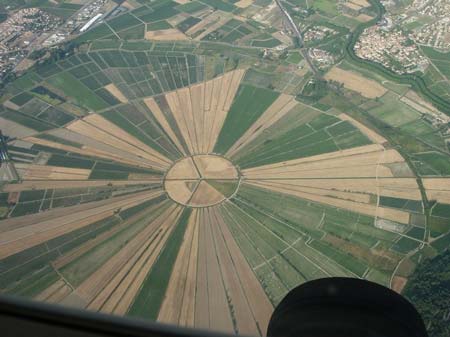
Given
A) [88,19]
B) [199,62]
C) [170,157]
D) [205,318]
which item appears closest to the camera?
[205,318]

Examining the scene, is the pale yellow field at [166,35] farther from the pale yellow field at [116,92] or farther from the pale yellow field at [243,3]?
the pale yellow field at [116,92]

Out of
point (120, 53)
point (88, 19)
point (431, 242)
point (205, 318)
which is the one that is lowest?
point (431, 242)

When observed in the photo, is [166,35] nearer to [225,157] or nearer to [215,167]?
[225,157]

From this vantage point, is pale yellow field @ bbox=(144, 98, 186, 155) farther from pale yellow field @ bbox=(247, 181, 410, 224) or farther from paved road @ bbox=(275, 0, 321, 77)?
paved road @ bbox=(275, 0, 321, 77)

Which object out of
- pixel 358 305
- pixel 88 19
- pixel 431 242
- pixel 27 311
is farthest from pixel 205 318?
pixel 88 19

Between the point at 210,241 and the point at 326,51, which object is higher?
the point at 326,51

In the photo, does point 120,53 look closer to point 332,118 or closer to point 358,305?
point 332,118
